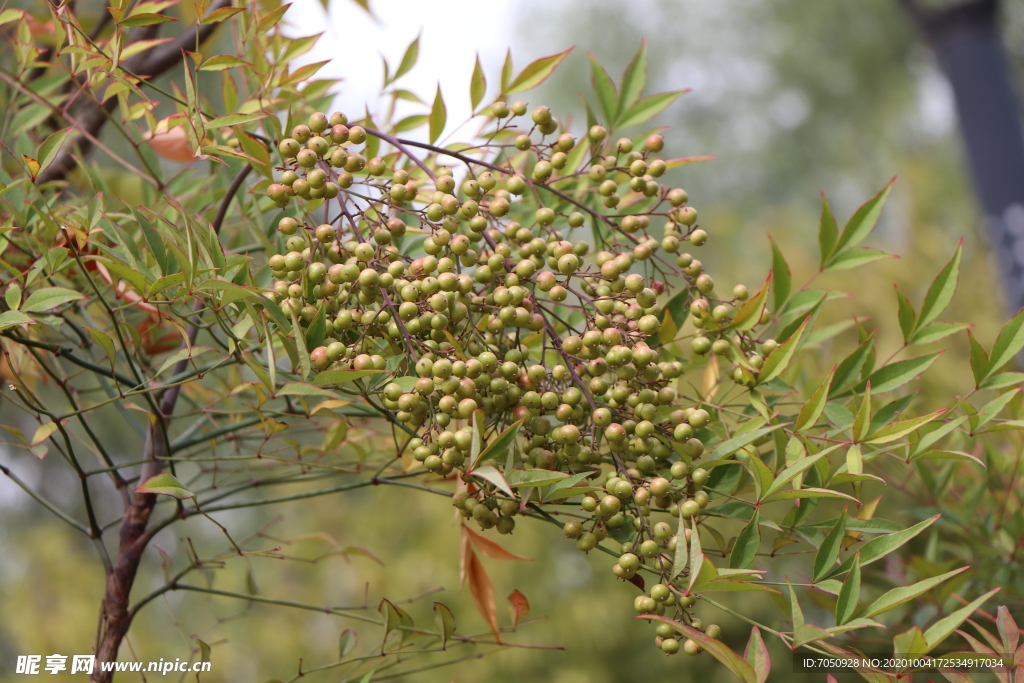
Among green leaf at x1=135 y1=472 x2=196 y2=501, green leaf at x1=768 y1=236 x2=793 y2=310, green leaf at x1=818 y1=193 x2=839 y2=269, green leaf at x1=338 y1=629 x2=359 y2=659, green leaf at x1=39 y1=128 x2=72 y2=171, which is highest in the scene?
green leaf at x1=39 y1=128 x2=72 y2=171

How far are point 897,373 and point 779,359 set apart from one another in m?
0.09

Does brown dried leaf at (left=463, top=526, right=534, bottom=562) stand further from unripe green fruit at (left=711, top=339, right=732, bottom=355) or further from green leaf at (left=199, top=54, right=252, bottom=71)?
green leaf at (left=199, top=54, right=252, bottom=71)

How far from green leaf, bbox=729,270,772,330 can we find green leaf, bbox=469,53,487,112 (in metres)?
0.22

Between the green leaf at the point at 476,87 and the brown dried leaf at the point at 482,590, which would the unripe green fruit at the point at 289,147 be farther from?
the brown dried leaf at the point at 482,590

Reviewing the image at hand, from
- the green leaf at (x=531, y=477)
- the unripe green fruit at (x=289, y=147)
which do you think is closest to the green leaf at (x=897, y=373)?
the green leaf at (x=531, y=477)

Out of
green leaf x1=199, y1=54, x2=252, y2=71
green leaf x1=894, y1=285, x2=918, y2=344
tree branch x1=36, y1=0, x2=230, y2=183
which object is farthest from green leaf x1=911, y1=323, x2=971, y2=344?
tree branch x1=36, y1=0, x2=230, y2=183

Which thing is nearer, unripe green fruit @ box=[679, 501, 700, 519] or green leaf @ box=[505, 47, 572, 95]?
unripe green fruit @ box=[679, 501, 700, 519]

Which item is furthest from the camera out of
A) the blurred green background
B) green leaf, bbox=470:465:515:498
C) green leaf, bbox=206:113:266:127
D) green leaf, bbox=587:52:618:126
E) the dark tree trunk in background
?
the blurred green background

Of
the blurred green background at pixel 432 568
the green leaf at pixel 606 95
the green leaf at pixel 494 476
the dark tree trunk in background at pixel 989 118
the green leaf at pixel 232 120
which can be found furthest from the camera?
the blurred green background at pixel 432 568

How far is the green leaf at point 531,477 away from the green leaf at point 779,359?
0.15 meters

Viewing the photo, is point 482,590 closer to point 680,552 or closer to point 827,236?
point 680,552

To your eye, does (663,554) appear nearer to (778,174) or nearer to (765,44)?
(778,174)

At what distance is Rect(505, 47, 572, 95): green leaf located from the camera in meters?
0.48

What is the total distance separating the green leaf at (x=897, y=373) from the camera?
0.43 meters
